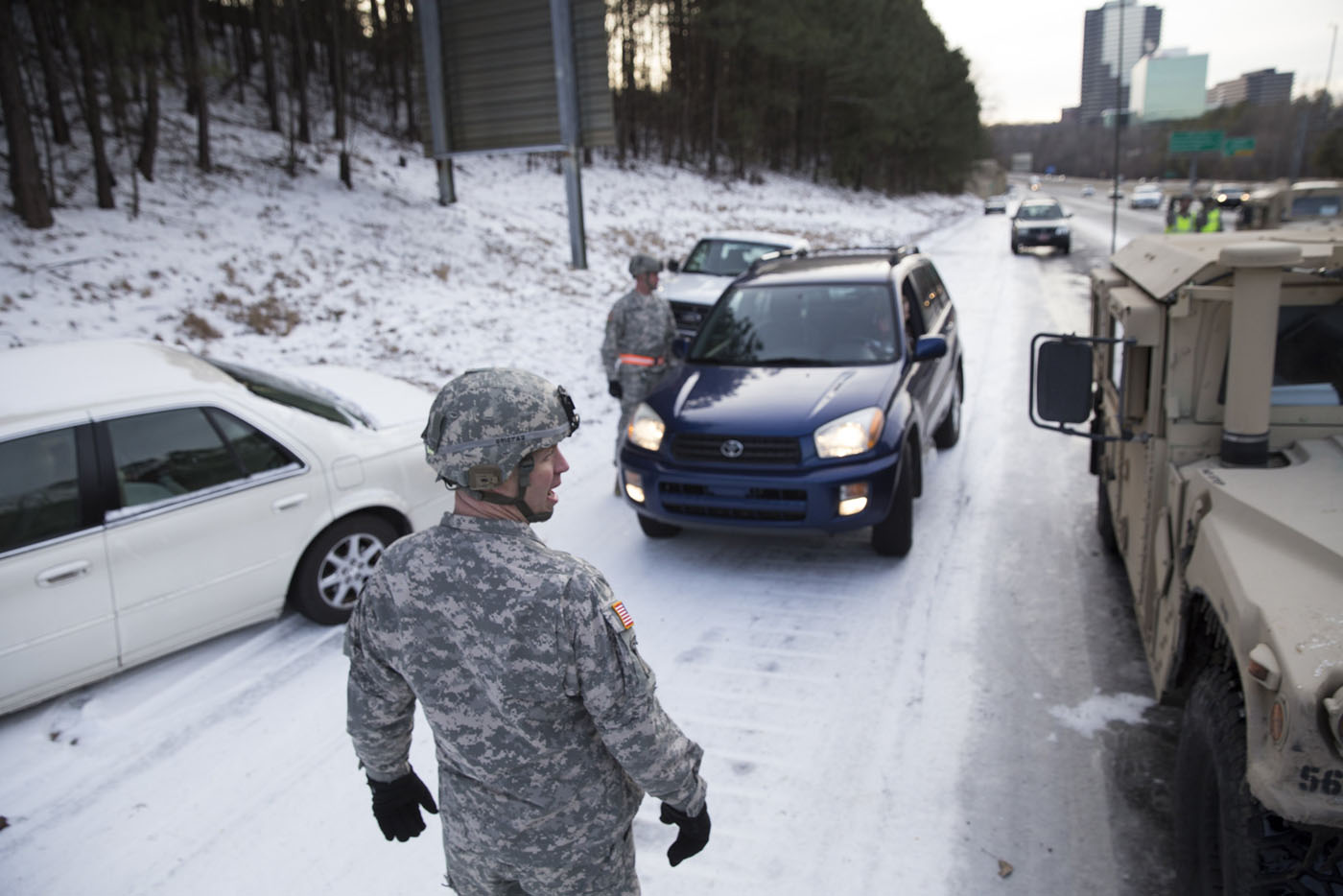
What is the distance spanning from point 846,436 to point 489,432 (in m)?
3.57

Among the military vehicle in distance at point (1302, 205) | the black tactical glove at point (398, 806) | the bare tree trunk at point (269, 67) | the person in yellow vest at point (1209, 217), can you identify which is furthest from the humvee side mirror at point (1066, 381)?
the person in yellow vest at point (1209, 217)

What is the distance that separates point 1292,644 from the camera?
201 centimetres

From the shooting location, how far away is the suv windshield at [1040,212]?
25359mm

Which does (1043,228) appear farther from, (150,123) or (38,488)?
(38,488)

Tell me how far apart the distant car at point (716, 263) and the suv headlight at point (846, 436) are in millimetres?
6788

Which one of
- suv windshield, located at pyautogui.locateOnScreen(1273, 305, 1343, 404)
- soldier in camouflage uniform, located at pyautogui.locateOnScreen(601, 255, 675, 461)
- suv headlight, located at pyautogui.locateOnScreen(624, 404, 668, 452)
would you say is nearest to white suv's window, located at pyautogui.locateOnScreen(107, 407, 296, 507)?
suv headlight, located at pyautogui.locateOnScreen(624, 404, 668, 452)

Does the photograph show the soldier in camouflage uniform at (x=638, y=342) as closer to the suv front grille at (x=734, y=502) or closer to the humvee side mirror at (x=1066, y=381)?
the suv front grille at (x=734, y=502)

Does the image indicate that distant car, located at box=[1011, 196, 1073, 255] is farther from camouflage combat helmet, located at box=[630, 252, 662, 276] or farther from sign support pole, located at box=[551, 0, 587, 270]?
camouflage combat helmet, located at box=[630, 252, 662, 276]

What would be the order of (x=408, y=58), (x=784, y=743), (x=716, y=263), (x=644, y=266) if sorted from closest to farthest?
(x=784, y=743) → (x=644, y=266) → (x=716, y=263) → (x=408, y=58)

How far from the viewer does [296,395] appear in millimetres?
5188

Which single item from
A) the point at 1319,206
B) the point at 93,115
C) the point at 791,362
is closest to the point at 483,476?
the point at 791,362

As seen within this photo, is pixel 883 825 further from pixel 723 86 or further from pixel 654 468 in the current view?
pixel 723 86

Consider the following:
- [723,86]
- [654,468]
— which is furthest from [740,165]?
[654,468]

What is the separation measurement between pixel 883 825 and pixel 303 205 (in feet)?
46.0
